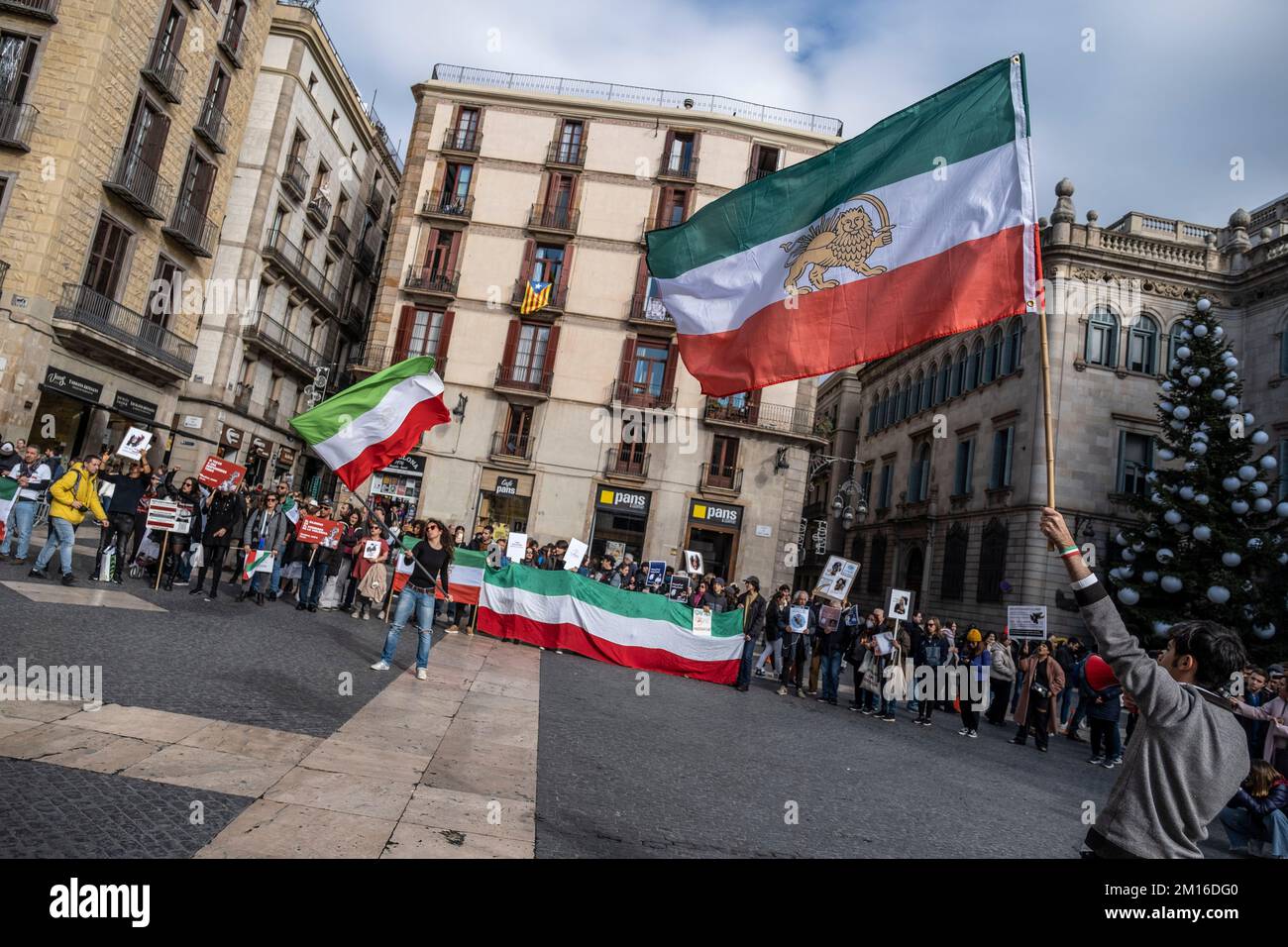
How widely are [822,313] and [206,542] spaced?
1077 centimetres

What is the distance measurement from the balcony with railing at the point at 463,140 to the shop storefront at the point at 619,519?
597 inches

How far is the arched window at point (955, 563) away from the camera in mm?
29492

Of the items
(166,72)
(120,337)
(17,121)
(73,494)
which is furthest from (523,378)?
(73,494)

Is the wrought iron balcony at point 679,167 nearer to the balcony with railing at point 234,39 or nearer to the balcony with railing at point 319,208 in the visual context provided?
the balcony with railing at point 319,208

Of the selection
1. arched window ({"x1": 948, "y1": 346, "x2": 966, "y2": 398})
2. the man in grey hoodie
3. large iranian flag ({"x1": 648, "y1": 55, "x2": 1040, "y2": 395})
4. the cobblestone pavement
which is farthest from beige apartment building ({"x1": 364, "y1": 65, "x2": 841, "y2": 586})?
the man in grey hoodie

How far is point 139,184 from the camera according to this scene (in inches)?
903

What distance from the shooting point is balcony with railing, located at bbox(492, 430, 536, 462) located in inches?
1167

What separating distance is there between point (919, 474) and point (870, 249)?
104 ft

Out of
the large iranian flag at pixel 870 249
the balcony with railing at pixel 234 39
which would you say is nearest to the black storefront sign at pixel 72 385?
the balcony with railing at pixel 234 39

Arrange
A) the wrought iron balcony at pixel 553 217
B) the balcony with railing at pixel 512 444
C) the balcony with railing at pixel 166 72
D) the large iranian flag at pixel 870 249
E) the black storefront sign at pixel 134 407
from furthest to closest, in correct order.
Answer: the wrought iron balcony at pixel 553 217
the balcony with railing at pixel 512 444
the black storefront sign at pixel 134 407
the balcony with railing at pixel 166 72
the large iranian flag at pixel 870 249

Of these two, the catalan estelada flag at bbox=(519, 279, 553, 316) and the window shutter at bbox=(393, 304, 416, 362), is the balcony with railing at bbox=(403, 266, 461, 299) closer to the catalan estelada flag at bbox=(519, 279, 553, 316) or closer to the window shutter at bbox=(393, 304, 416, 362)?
the window shutter at bbox=(393, 304, 416, 362)

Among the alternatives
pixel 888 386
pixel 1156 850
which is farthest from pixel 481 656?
pixel 888 386
